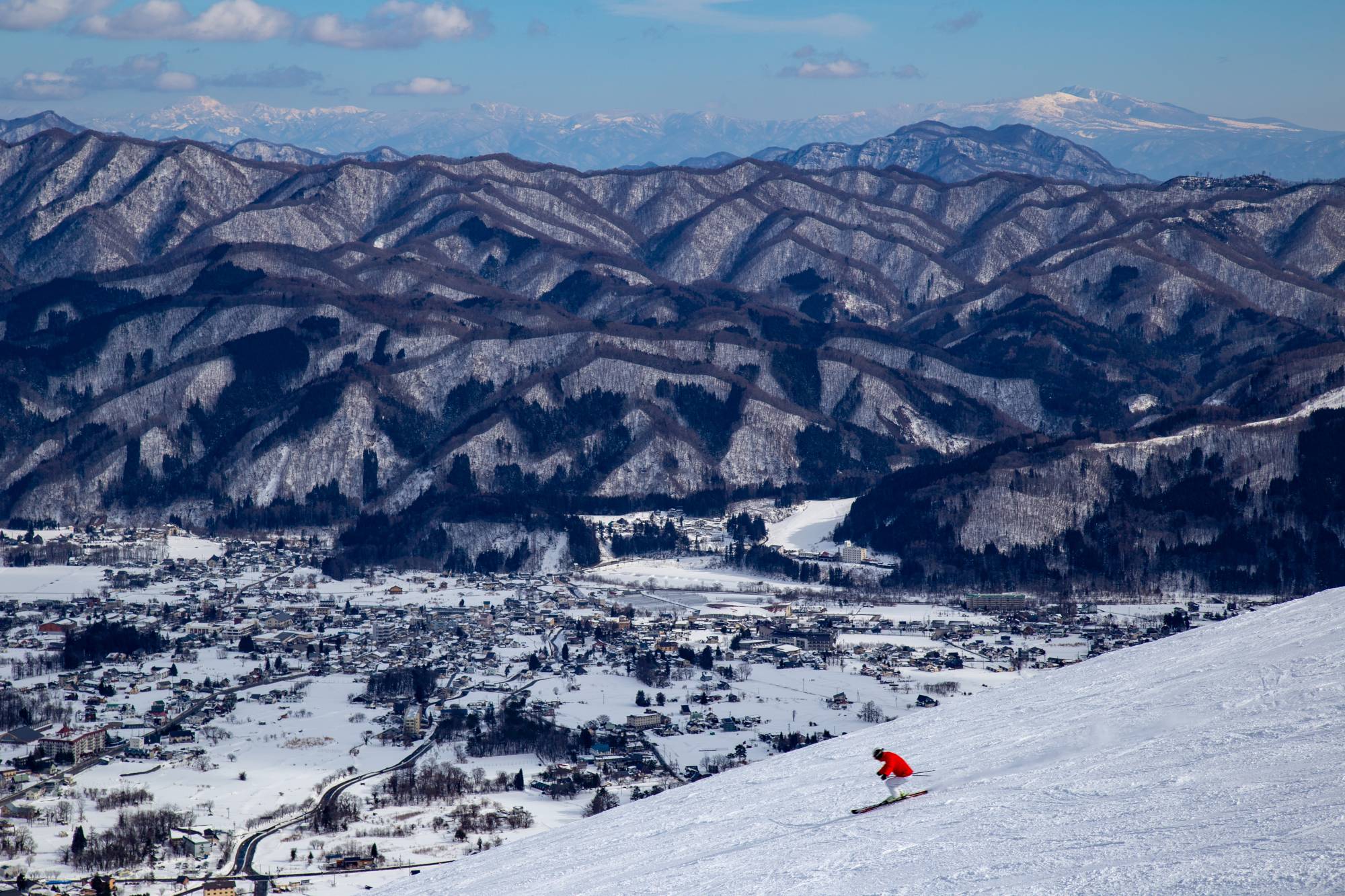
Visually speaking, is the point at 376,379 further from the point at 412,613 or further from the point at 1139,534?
the point at 1139,534

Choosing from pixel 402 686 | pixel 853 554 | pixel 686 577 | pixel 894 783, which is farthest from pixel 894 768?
pixel 853 554

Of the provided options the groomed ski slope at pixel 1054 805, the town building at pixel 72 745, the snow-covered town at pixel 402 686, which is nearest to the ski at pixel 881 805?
the groomed ski slope at pixel 1054 805

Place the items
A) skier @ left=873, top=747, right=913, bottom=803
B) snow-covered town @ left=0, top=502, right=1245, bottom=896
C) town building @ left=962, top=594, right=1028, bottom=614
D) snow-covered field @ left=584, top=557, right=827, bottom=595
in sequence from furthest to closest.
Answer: snow-covered field @ left=584, top=557, right=827, bottom=595 → town building @ left=962, top=594, right=1028, bottom=614 → snow-covered town @ left=0, top=502, right=1245, bottom=896 → skier @ left=873, top=747, right=913, bottom=803

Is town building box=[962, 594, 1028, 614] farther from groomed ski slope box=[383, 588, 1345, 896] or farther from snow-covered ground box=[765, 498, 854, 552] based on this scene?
groomed ski slope box=[383, 588, 1345, 896]

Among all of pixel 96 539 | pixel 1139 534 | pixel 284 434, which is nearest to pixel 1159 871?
pixel 1139 534

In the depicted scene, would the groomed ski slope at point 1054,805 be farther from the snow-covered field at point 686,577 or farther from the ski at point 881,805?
the snow-covered field at point 686,577

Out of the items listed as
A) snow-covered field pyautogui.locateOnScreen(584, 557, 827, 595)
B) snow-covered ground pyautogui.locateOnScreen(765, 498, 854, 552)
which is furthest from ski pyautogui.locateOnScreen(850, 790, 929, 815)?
snow-covered ground pyautogui.locateOnScreen(765, 498, 854, 552)
